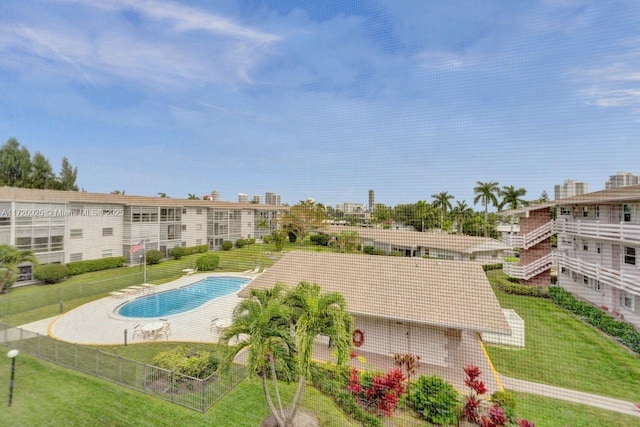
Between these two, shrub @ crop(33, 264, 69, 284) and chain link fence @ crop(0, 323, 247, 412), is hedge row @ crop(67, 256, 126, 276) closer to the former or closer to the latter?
shrub @ crop(33, 264, 69, 284)

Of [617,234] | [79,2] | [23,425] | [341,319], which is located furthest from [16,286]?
[617,234]

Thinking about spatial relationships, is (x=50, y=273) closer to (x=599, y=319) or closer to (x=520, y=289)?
(x=520, y=289)

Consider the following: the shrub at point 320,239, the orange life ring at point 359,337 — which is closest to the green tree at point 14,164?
the shrub at point 320,239

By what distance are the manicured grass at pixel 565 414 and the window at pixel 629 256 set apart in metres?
1.15

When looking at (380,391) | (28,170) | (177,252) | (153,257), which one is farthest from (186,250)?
(380,391)

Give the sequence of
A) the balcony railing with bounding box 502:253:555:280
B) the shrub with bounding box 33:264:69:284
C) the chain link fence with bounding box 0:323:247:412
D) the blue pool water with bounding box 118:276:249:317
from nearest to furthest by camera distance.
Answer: the chain link fence with bounding box 0:323:247:412 → the balcony railing with bounding box 502:253:555:280 → the shrub with bounding box 33:264:69:284 → the blue pool water with bounding box 118:276:249:317

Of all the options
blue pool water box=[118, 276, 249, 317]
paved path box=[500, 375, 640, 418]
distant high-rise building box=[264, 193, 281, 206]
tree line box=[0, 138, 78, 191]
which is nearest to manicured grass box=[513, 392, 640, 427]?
paved path box=[500, 375, 640, 418]

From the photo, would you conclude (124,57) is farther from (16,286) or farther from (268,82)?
(16,286)

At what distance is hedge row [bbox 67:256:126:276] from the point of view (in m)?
3.12

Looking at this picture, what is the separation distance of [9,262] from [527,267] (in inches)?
183

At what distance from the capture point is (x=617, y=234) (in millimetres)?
→ 1717

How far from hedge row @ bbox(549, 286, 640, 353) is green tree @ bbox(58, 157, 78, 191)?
4381 mm

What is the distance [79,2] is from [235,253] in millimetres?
3967

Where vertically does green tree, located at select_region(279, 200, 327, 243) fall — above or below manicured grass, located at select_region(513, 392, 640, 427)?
above
